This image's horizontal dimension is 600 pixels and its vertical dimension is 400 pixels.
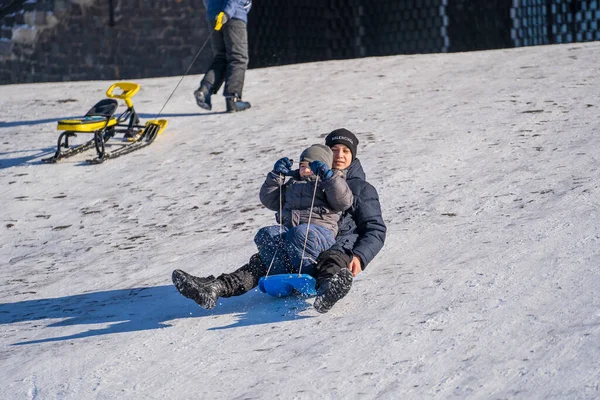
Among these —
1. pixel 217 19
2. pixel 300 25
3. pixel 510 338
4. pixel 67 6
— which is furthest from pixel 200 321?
pixel 67 6

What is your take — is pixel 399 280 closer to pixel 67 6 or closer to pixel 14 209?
pixel 14 209

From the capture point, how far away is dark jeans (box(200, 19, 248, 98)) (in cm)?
1013

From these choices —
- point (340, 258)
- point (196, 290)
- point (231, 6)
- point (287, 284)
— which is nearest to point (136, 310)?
point (196, 290)

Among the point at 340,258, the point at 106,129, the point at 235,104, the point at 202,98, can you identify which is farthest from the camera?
the point at 235,104

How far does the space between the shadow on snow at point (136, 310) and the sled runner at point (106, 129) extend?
10.8ft

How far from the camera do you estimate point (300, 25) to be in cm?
1434

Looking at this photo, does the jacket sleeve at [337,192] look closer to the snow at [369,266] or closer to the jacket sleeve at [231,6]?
the snow at [369,266]

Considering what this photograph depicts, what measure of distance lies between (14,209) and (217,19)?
113 inches

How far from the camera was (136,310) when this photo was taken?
5.39 m

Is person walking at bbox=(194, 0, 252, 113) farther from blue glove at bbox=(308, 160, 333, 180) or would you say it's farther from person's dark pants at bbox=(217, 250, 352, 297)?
blue glove at bbox=(308, 160, 333, 180)

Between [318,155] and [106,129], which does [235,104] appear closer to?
[106,129]

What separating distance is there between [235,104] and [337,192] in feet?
18.3

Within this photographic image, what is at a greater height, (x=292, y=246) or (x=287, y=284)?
(x=292, y=246)

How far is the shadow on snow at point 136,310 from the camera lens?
5051 millimetres
